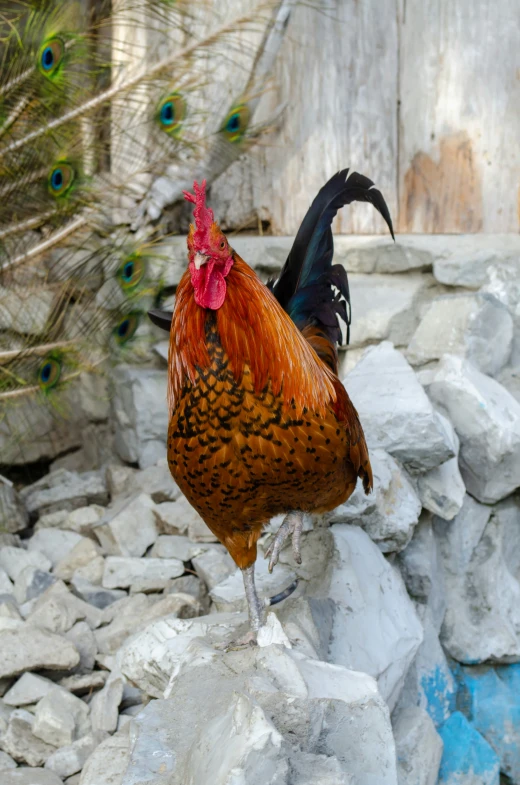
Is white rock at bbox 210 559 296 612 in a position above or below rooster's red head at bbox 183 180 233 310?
below

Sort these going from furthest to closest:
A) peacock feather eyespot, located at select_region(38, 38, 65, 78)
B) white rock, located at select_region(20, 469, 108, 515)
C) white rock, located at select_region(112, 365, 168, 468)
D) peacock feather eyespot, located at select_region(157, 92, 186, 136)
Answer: white rock, located at select_region(112, 365, 168, 468)
white rock, located at select_region(20, 469, 108, 515)
peacock feather eyespot, located at select_region(157, 92, 186, 136)
peacock feather eyespot, located at select_region(38, 38, 65, 78)

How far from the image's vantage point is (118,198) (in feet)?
14.3

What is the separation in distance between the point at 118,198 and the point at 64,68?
3.38 ft

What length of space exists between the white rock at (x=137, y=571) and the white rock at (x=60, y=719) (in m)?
0.71

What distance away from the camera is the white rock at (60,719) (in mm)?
2438

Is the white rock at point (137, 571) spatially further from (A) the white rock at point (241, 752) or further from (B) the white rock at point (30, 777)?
(A) the white rock at point (241, 752)

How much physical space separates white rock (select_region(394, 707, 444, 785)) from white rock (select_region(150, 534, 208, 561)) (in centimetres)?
119

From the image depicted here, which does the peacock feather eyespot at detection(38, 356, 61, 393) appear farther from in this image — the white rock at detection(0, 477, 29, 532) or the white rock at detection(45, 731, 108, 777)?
the white rock at detection(45, 731, 108, 777)

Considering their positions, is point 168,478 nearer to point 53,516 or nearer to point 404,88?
point 53,516

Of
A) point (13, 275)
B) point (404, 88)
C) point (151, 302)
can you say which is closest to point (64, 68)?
point (13, 275)

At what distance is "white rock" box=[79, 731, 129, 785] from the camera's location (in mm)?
2021

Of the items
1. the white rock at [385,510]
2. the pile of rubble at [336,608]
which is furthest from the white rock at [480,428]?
the white rock at [385,510]

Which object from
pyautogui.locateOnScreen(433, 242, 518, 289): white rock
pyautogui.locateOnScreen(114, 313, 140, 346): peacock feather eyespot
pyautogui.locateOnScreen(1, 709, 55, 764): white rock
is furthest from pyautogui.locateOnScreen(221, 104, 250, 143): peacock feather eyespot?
pyautogui.locateOnScreen(1, 709, 55, 764): white rock

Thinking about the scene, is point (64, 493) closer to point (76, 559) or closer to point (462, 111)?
point (76, 559)
